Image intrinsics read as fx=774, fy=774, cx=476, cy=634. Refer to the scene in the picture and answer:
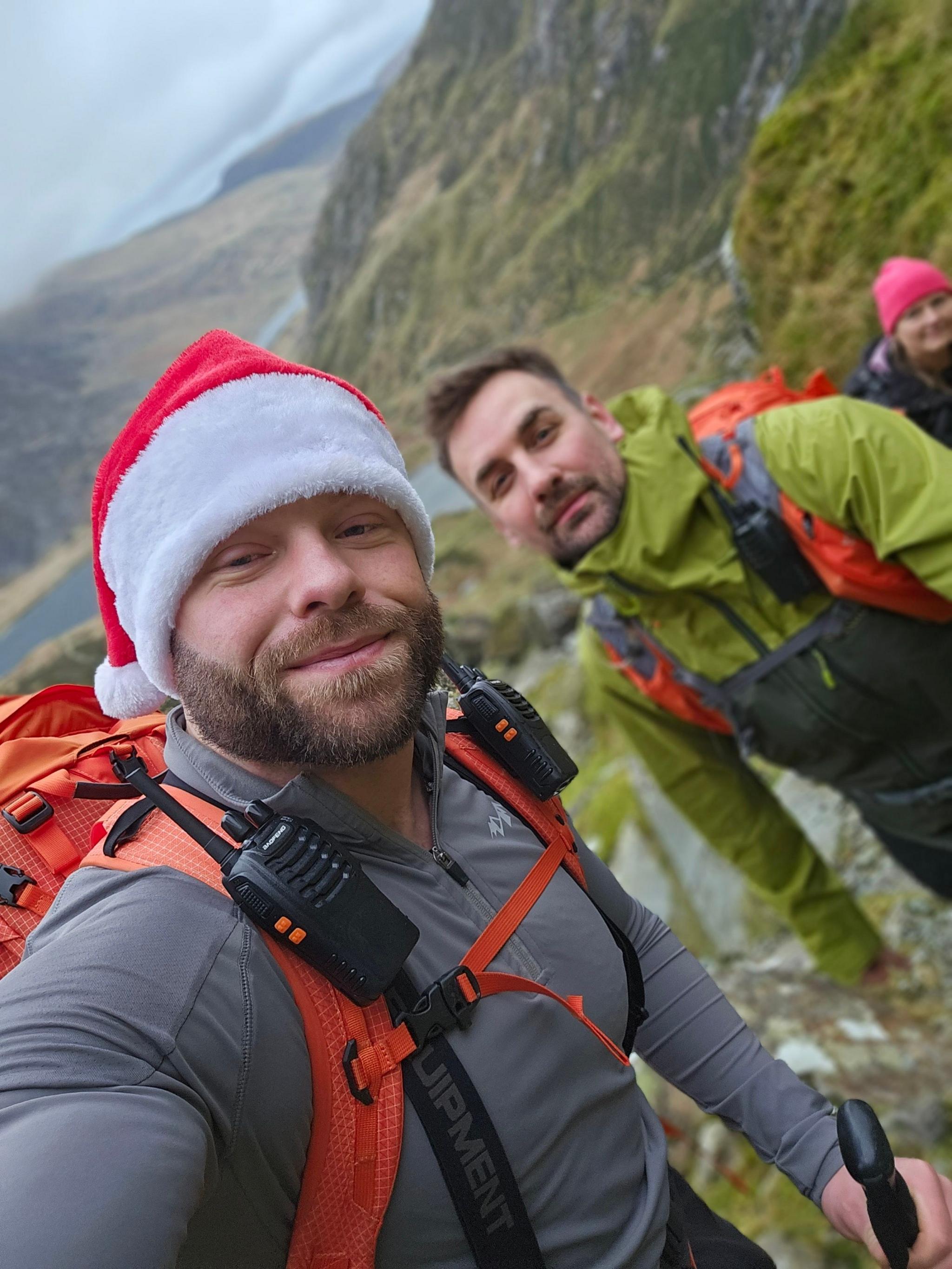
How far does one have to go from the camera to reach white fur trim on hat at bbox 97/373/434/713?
183 cm

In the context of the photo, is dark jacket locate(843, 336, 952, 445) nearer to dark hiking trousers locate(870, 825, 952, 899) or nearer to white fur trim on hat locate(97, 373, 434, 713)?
dark hiking trousers locate(870, 825, 952, 899)

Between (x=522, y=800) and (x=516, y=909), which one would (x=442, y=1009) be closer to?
(x=516, y=909)

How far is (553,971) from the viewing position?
6.31ft

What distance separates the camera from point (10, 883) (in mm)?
1719

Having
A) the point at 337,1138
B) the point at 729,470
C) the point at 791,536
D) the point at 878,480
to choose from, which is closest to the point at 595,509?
the point at 729,470

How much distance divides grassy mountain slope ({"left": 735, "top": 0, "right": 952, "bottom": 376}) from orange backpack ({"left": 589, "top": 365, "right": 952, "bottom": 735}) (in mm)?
4462

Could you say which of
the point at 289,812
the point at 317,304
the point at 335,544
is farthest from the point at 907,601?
the point at 317,304

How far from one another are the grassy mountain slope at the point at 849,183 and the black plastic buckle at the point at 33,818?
847 centimetres

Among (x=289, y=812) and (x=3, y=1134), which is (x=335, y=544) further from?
(x=3, y=1134)

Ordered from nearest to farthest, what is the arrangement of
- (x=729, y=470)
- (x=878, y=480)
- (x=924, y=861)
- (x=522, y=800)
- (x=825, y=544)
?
(x=522, y=800) < (x=878, y=480) < (x=825, y=544) < (x=729, y=470) < (x=924, y=861)

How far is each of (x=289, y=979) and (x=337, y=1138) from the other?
295mm

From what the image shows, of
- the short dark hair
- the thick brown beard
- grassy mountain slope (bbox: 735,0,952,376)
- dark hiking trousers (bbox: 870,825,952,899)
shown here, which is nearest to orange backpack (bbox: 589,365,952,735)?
the short dark hair

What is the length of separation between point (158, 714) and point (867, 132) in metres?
10.6

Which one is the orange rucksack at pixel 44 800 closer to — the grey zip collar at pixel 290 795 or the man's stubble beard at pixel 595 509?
the grey zip collar at pixel 290 795
